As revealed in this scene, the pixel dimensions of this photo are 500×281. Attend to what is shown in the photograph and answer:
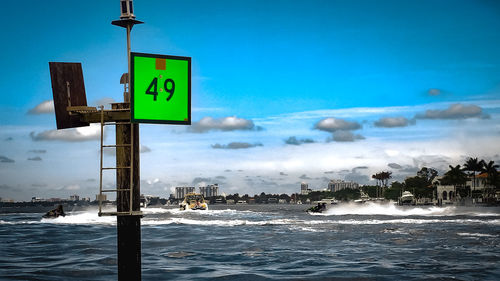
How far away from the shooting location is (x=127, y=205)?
1141 cm

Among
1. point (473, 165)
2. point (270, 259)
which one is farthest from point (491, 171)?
point (270, 259)

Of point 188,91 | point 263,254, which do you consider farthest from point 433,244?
point 188,91

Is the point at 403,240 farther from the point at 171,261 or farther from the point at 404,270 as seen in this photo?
the point at 171,261

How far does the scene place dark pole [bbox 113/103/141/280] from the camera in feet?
37.6

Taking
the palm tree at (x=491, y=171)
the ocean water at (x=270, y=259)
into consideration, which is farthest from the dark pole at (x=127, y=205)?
the palm tree at (x=491, y=171)

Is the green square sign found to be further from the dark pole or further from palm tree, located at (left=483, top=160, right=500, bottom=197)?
palm tree, located at (left=483, top=160, right=500, bottom=197)

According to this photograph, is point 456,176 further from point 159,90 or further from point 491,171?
point 159,90

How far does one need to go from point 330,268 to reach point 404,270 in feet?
10.2

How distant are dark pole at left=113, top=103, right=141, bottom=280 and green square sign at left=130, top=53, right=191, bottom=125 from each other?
0.82 m

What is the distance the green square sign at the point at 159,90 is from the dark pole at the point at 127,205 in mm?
822

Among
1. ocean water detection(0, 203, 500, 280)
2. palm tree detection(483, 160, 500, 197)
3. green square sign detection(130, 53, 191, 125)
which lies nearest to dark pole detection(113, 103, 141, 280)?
green square sign detection(130, 53, 191, 125)

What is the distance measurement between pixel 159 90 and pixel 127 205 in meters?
2.52

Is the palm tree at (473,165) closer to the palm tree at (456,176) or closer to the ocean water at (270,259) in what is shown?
the palm tree at (456,176)

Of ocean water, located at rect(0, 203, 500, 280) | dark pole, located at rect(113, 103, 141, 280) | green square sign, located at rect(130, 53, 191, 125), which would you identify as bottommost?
ocean water, located at rect(0, 203, 500, 280)
